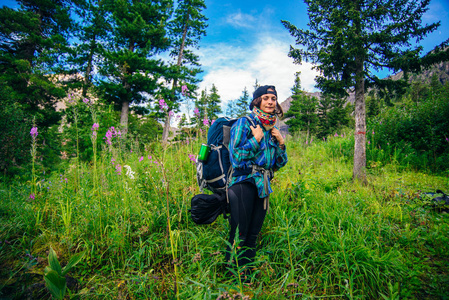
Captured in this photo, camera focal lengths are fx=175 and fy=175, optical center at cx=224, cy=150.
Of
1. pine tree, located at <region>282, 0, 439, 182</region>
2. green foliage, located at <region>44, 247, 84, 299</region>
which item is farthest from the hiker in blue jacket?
pine tree, located at <region>282, 0, 439, 182</region>

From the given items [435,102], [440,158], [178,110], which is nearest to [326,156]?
[440,158]

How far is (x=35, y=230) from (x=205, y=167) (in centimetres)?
250

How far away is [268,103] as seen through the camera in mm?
1785

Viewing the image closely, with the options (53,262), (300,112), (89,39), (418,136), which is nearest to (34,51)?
(89,39)

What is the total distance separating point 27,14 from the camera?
9648 millimetres

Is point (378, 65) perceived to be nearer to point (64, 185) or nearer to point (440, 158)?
point (440, 158)

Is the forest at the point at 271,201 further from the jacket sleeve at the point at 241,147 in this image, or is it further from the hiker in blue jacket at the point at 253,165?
the jacket sleeve at the point at 241,147

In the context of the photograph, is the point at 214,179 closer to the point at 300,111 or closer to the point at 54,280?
the point at 54,280

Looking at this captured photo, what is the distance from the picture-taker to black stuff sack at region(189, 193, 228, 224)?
68.2 inches

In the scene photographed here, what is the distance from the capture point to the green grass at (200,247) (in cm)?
158

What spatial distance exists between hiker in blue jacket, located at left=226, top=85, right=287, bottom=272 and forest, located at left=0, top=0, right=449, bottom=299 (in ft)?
0.97

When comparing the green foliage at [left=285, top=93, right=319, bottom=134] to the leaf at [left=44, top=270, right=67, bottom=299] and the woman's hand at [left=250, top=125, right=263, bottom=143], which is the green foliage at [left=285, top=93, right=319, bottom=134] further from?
the leaf at [left=44, top=270, right=67, bottom=299]

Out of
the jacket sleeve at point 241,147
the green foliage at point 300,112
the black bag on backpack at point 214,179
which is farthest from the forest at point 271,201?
the green foliage at point 300,112

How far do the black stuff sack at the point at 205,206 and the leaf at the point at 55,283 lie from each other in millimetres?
1070
